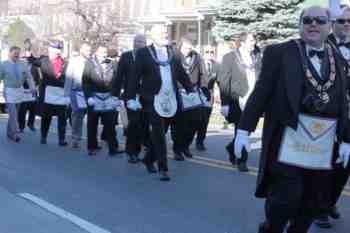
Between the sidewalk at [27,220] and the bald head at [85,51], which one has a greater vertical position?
the bald head at [85,51]

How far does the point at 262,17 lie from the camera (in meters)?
25.5

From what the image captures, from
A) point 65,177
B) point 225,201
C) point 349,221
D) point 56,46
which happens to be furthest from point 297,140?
point 56,46

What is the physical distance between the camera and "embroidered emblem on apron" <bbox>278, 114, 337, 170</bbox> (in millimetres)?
5477

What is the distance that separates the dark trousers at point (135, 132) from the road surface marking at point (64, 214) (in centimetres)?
308

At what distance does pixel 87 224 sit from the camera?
7.36 meters

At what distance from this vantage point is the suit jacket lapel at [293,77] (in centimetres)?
543

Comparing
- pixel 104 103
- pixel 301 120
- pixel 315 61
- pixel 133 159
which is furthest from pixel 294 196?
pixel 104 103

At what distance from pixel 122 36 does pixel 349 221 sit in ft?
95.1

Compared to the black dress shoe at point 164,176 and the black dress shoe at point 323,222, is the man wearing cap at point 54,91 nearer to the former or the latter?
the black dress shoe at point 164,176

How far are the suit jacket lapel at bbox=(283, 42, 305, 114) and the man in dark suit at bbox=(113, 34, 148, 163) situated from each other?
610 centimetres

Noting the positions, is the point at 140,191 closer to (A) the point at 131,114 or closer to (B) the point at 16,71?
(A) the point at 131,114

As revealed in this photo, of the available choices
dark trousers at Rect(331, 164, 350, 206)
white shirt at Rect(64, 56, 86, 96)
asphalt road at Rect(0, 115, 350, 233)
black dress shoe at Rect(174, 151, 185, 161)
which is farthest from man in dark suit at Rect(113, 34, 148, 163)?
dark trousers at Rect(331, 164, 350, 206)

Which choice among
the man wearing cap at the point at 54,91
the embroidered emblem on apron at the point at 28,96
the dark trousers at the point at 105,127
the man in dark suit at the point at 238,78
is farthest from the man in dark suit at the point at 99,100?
the embroidered emblem on apron at the point at 28,96

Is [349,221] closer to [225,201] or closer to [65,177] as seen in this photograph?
[225,201]
